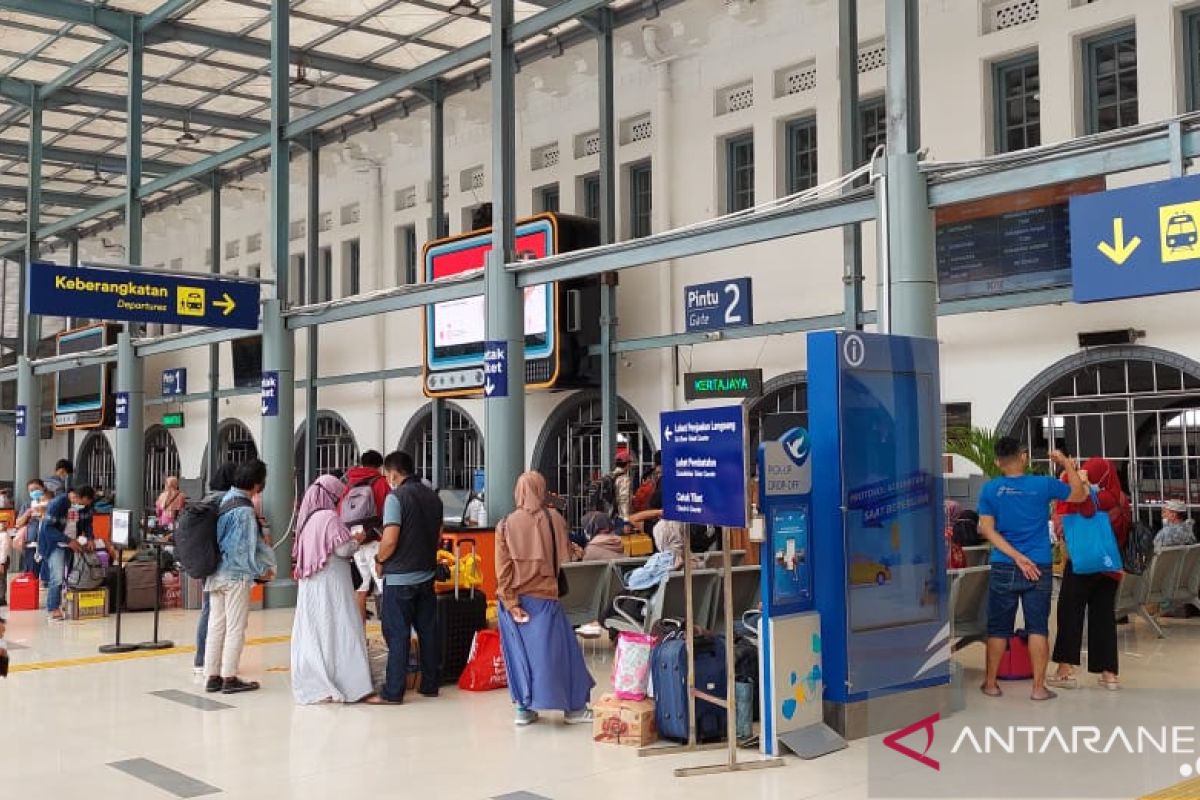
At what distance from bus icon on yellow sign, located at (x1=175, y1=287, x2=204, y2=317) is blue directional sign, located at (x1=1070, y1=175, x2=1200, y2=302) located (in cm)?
964

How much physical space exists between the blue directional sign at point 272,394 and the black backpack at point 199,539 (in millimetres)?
5985

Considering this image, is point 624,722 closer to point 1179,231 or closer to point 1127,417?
point 1179,231

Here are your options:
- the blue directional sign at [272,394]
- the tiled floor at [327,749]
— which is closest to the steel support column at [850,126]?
the tiled floor at [327,749]

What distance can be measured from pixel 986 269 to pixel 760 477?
7665mm

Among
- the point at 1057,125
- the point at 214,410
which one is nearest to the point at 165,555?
the point at 1057,125

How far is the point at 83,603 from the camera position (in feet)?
42.5

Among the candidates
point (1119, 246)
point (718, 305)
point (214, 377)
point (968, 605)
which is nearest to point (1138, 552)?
point (968, 605)

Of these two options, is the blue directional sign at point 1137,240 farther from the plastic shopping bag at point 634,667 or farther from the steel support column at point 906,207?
the plastic shopping bag at point 634,667

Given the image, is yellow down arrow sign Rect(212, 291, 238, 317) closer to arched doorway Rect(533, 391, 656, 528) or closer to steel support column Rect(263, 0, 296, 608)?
steel support column Rect(263, 0, 296, 608)

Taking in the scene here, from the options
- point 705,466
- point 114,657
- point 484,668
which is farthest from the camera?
point 114,657

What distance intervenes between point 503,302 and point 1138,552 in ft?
19.4

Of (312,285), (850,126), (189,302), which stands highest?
(850,126)

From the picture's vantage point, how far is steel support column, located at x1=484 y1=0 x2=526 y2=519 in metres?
11.6

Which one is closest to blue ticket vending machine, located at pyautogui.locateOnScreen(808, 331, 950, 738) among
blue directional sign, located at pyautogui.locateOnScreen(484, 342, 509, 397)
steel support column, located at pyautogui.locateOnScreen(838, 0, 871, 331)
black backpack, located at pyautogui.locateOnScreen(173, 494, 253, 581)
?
black backpack, located at pyautogui.locateOnScreen(173, 494, 253, 581)
